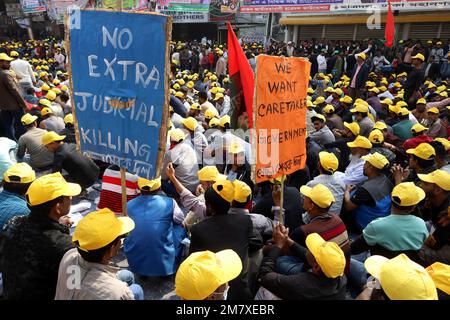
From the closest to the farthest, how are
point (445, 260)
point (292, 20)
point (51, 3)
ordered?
point (445, 260)
point (292, 20)
point (51, 3)

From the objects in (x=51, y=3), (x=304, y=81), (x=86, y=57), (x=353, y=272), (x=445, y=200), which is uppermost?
(x=51, y=3)

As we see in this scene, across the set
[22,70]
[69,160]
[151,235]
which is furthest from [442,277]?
[22,70]

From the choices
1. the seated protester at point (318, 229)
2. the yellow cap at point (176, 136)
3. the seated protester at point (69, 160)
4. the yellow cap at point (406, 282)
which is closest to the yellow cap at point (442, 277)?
the yellow cap at point (406, 282)

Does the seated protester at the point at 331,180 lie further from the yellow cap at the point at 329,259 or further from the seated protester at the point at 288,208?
the yellow cap at the point at 329,259

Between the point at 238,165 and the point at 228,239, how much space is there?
2.36 m

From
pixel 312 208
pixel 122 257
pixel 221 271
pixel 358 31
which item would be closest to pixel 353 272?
pixel 312 208

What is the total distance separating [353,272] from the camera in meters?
3.42

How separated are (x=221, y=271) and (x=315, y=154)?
3885mm

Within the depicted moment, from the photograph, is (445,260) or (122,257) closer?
(445,260)

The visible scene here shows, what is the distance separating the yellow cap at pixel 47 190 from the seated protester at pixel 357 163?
3535 mm

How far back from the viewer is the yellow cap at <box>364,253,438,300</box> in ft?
6.68

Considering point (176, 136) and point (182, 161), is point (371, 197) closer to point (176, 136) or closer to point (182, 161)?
point (182, 161)

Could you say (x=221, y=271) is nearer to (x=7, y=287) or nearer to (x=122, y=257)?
(x=7, y=287)

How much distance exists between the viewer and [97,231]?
2.24 metres
